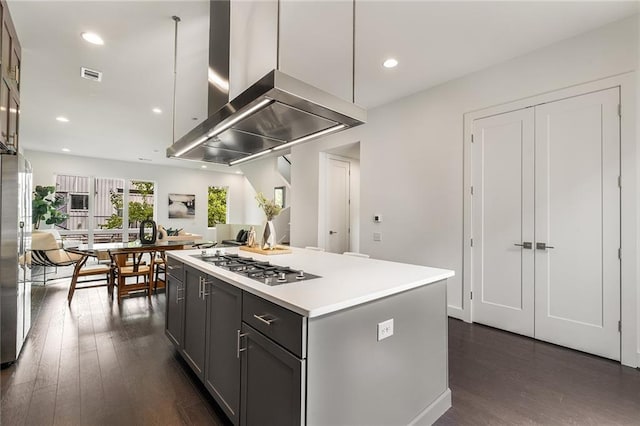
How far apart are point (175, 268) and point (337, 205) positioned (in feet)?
11.3

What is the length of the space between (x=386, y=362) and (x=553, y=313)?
7.87 ft

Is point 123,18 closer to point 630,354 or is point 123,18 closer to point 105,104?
point 105,104

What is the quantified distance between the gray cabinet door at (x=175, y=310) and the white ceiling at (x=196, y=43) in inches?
90.3

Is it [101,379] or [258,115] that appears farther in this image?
[101,379]

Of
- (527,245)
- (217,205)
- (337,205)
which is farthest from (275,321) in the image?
(217,205)

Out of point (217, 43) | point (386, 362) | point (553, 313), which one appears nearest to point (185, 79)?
point (217, 43)

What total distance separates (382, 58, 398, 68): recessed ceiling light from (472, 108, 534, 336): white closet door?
45.9 inches

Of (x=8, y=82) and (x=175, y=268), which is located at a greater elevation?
(x=8, y=82)

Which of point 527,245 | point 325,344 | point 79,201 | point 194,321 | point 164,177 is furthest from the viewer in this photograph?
point 164,177

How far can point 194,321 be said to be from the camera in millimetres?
2172

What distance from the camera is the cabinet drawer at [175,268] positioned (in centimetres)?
244

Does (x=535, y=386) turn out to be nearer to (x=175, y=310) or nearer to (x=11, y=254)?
(x=175, y=310)

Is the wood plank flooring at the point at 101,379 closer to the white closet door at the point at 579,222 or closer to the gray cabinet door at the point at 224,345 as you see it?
the gray cabinet door at the point at 224,345

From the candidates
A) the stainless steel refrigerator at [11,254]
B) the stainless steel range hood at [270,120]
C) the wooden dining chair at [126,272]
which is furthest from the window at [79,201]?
the stainless steel range hood at [270,120]
